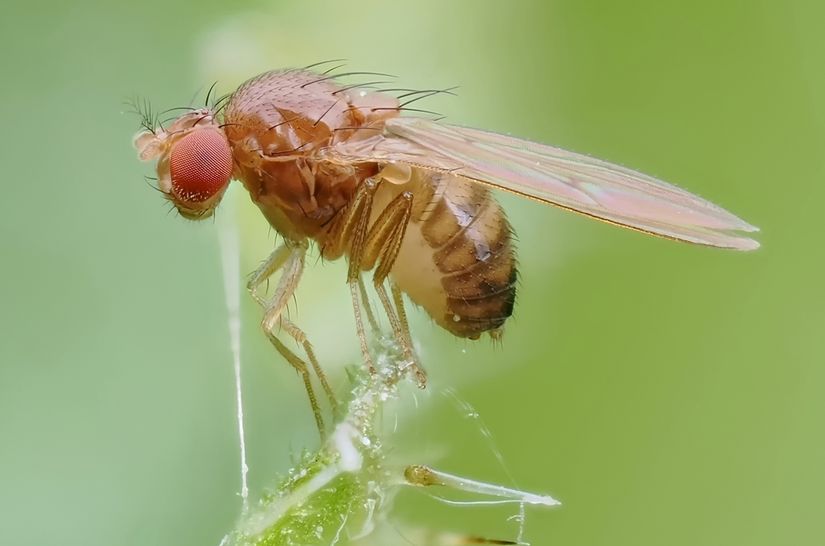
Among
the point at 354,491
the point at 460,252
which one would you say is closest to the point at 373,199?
the point at 460,252

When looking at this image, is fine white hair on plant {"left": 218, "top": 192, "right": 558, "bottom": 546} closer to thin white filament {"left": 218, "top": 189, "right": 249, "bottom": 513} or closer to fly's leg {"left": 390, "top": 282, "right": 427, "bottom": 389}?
fly's leg {"left": 390, "top": 282, "right": 427, "bottom": 389}

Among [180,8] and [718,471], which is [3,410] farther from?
[718,471]

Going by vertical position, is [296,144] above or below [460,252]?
above

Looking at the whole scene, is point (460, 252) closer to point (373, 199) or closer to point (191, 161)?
point (373, 199)

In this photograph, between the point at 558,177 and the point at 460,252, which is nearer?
the point at 558,177

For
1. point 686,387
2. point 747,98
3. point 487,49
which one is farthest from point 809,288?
point 487,49

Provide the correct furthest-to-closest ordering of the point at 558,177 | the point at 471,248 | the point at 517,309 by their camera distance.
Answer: the point at 517,309 → the point at 471,248 → the point at 558,177

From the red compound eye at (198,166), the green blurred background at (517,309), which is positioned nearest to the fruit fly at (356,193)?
the red compound eye at (198,166)

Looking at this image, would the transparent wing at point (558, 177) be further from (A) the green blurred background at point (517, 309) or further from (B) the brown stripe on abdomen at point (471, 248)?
(A) the green blurred background at point (517, 309)
